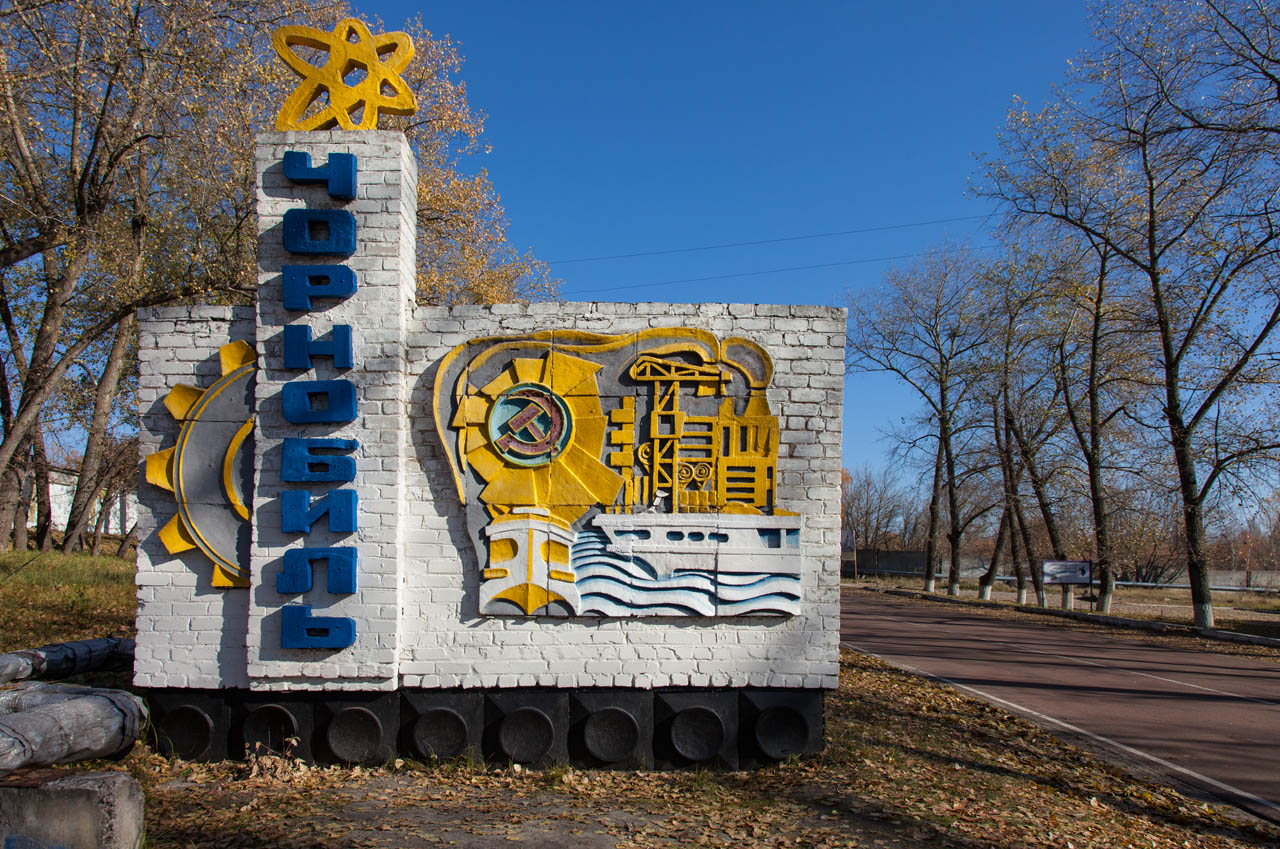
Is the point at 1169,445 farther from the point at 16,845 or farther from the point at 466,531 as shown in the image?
the point at 16,845

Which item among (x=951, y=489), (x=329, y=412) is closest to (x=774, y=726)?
(x=329, y=412)

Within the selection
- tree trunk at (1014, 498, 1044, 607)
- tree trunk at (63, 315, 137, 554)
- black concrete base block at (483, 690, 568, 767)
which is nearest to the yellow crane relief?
black concrete base block at (483, 690, 568, 767)

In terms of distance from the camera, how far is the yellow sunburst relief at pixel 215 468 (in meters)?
A: 6.80

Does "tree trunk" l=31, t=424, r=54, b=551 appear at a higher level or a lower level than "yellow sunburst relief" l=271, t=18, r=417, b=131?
lower

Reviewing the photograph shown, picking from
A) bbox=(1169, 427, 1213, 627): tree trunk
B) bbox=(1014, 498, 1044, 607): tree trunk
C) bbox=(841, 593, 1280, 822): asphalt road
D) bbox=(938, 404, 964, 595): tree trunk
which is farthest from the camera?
bbox=(938, 404, 964, 595): tree trunk

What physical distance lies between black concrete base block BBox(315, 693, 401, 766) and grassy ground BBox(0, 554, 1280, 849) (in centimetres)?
11

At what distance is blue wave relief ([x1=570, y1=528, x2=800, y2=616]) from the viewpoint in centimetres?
671

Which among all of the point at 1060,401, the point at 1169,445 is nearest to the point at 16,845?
the point at 1169,445

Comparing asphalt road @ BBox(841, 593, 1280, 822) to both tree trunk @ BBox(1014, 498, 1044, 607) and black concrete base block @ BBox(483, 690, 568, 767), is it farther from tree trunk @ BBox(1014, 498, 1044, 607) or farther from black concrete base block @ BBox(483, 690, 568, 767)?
tree trunk @ BBox(1014, 498, 1044, 607)

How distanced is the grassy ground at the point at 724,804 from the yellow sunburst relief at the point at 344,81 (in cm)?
523

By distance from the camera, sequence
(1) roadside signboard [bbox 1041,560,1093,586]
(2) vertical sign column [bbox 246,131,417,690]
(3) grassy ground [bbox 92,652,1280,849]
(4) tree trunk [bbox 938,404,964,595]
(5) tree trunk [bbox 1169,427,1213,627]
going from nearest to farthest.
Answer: (3) grassy ground [bbox 92,652,1280,849], (2) vertical sign column [bbox 246,131,417,690], (5) tree trunk [bbox 1169,427,1213,627], (1) roadside signboard [bbox 1041,560,1093,586], (4) tree trunk [bbox 938,404,964,595]

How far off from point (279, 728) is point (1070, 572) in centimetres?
2476

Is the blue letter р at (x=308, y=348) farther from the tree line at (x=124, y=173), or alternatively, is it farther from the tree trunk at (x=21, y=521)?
the tree trunk at (x=21, y=521)

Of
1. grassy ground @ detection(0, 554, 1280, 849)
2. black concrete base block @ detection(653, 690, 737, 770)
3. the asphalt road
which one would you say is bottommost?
the asphalt road
